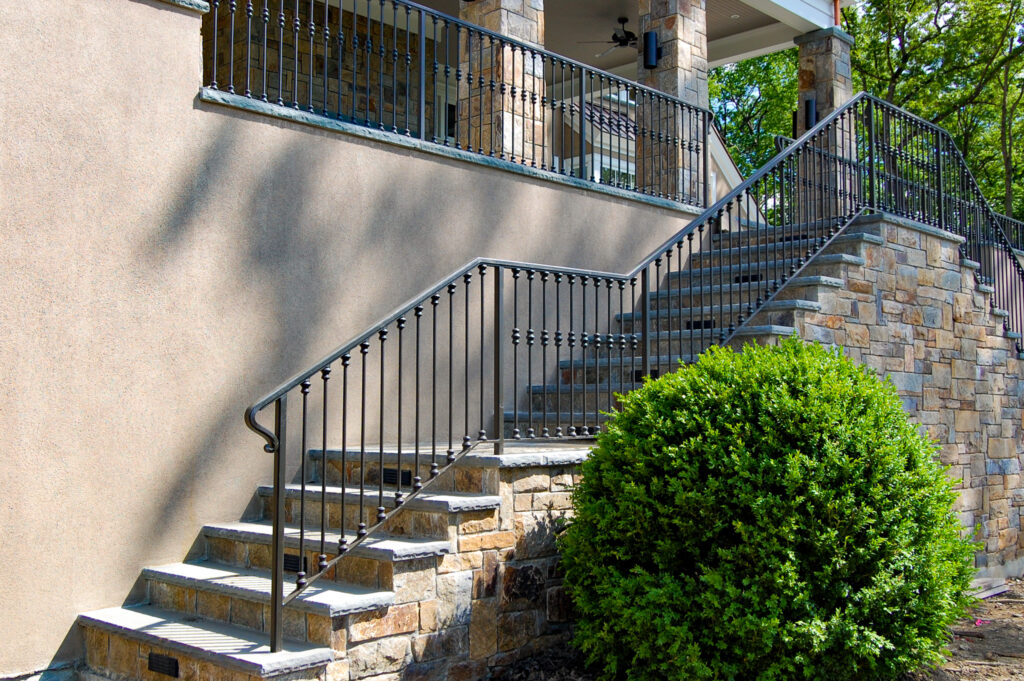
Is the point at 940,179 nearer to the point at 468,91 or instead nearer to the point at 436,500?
the point at 468,91

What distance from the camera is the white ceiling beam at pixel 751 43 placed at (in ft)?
41.8

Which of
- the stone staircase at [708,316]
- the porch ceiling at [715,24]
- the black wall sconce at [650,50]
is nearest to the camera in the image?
the stone staircase at [708,316]

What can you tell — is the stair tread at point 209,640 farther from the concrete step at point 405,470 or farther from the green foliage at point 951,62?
the green foliage at point 951,62

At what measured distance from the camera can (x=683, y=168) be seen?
31.1 ft

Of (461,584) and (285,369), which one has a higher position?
(285,369)

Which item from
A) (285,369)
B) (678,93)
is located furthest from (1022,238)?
(285,369)

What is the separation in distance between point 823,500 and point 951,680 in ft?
5.17

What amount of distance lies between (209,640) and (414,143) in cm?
362

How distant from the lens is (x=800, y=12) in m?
11.7

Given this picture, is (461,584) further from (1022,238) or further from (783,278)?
(1022,238)

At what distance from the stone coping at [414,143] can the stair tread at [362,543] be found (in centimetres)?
241

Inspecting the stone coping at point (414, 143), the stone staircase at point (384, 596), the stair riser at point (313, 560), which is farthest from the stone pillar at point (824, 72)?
the stair riser at point (313, 560)

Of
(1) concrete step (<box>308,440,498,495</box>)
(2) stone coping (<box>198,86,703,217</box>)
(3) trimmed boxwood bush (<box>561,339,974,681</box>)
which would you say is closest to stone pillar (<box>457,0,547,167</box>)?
(2) stone coping (<box>198,86,703,217</box>)

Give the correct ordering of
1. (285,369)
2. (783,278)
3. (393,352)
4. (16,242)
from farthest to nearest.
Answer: (783,278), (393,352), (285,369), (16,242)
